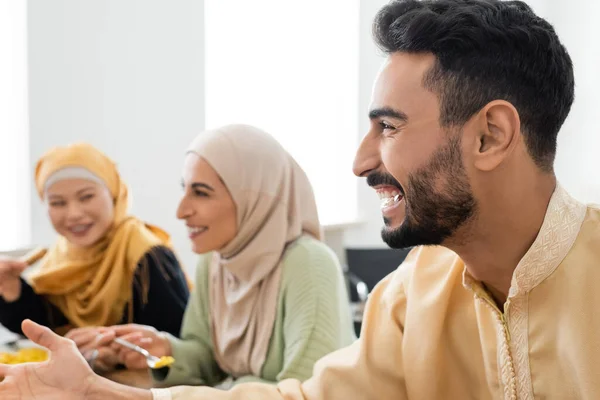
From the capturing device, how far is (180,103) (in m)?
4.44

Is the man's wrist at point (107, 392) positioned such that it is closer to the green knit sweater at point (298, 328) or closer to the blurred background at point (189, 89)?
the green knit sweater at point (298, 328)

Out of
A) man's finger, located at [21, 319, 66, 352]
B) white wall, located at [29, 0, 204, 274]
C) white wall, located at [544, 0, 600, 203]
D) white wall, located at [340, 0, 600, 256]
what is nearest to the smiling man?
man's finger, located at [21, 319, 66, 352]

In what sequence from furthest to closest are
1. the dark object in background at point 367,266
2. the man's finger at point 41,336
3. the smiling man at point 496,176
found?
the dark object in background at point 367,266, the man's finger at point 41,336, the smiling man at point 496,176

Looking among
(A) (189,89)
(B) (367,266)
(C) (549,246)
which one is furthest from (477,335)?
(A) (189,89)

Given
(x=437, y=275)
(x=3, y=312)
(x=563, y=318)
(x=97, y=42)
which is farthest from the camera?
(x=97, y=42)

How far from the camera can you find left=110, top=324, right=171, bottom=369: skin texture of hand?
2051 millimetres

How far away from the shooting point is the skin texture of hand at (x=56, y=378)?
134cm

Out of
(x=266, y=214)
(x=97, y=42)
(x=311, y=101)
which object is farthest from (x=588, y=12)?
(x=266, y=214)

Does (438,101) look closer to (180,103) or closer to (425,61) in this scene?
(425,61)

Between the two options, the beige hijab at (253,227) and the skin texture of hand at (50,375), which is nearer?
the skin texture of hand at (50,375)

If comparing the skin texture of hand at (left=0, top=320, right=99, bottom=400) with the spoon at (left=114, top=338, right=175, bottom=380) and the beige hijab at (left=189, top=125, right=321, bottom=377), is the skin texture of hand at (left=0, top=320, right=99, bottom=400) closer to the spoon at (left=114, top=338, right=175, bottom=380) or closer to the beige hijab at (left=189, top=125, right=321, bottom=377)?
the spoon at (left=114, top=338, right=175, bottom=380)

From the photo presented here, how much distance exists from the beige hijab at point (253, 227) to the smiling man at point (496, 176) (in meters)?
0.90

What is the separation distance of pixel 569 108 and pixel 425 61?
253 millimetres

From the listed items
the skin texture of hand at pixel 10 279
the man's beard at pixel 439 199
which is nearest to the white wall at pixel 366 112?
the skin texture of hand at pixel 10 279
